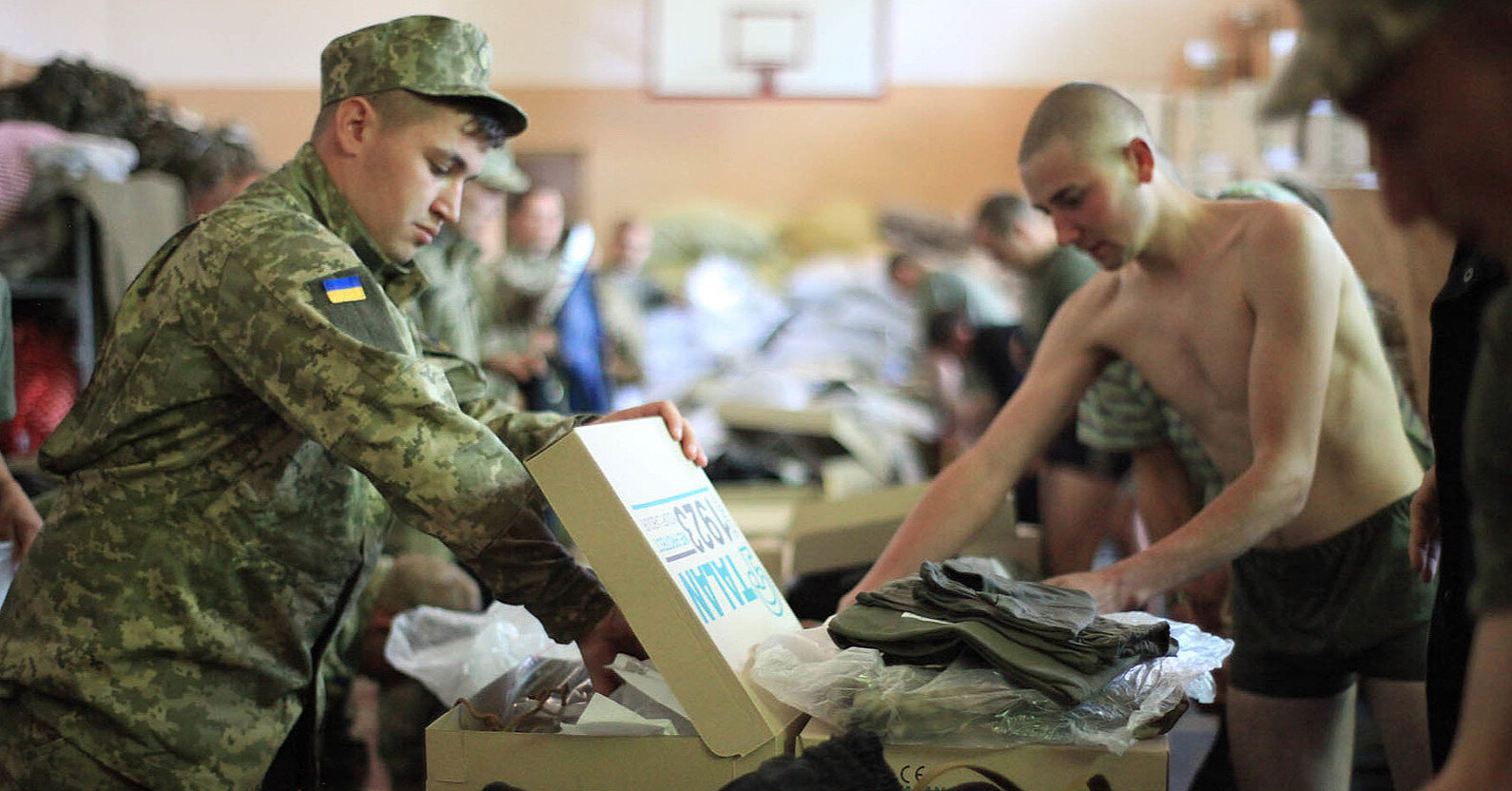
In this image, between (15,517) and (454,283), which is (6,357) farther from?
(454,283)

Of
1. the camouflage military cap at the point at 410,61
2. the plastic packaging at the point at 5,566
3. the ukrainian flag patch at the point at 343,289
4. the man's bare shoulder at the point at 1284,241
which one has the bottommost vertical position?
the plastic packaging at the point at 5,566

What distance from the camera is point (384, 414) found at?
1.34m

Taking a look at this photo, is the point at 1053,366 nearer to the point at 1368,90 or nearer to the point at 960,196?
the point at 1368,90

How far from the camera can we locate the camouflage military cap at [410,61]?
1540mm

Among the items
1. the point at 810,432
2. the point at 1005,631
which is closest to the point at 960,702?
the point at 1005,631

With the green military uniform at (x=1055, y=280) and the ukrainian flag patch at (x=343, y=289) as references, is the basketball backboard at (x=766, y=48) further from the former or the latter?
the ukrainian flag patch at (x=343, y=289)

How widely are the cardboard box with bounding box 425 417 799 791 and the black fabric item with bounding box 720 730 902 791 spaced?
0.09 metres

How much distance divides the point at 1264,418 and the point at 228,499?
1.28 meters

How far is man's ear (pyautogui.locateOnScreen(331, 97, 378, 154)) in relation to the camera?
5.14 feet

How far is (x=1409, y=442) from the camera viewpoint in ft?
6.59

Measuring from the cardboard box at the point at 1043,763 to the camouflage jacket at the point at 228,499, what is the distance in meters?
0.37

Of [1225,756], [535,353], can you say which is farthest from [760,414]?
[1225,756]

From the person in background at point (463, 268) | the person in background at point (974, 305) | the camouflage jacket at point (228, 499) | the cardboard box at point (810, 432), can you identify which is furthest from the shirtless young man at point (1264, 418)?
the person in background at point (974, 305)

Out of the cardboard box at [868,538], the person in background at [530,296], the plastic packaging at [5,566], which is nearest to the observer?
the plastic packaging at [5,566]
